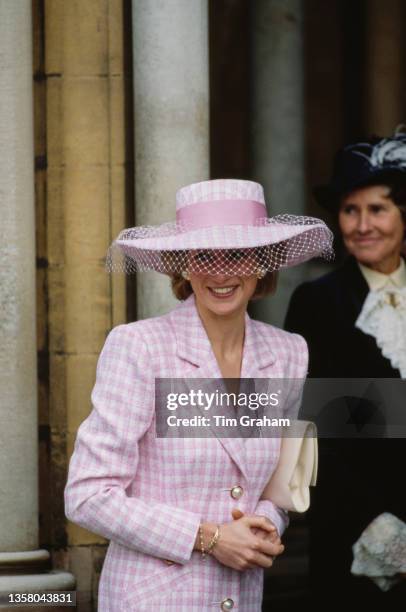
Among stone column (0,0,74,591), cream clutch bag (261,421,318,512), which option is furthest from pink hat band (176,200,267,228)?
stone column (0,0,74,591)

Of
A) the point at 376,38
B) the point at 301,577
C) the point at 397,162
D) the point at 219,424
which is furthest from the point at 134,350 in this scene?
the point at 376,38

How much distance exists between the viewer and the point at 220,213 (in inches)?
143

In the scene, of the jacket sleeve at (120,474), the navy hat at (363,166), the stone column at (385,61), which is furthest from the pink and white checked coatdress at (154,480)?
the stone column at (385,61)

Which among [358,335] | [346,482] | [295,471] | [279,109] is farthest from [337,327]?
[279,109]

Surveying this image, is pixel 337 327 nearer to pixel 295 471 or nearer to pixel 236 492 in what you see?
pixel 295 471

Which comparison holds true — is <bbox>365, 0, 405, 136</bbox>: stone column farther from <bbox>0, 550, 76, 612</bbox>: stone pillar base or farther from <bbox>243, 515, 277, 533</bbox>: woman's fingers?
<bbox>243, 515, 277, 533</bbox>: woman's fingers

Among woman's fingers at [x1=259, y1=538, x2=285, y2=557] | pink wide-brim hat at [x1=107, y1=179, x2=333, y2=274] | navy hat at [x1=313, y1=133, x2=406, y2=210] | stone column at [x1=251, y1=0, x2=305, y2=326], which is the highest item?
stone column at [x1=251, y1=0, x2=305, y2=326]

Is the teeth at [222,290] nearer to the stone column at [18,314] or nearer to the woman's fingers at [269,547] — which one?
the woman's fingers at [269,547]

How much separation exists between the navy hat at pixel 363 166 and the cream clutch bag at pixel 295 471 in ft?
4.67

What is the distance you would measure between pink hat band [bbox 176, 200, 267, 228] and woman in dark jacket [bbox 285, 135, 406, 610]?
0.99 m

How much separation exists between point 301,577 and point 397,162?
2.32m

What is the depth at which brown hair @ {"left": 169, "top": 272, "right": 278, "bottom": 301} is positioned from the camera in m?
3.70

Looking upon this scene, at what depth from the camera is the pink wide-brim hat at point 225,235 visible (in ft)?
11.7

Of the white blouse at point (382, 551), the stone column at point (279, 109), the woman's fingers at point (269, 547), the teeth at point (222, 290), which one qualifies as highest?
the stone column at point (279, 109)
